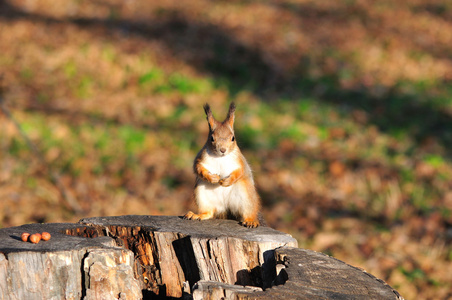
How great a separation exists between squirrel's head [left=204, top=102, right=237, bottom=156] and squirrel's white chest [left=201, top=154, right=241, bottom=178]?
0.06 metres

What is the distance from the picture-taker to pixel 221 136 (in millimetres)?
3170

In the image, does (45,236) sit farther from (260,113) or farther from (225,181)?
(260,113)

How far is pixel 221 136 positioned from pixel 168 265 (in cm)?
81

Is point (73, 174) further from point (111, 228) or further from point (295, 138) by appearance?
point (111, 228)

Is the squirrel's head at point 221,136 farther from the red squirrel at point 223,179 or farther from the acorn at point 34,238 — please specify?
the acorn at point 34,238

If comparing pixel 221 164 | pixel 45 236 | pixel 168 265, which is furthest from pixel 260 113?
pixel 45 236

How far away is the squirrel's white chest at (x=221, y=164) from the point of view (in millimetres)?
3273

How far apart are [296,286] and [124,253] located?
86cm

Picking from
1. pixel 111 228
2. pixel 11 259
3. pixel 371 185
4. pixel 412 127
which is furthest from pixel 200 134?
pixel 11 259

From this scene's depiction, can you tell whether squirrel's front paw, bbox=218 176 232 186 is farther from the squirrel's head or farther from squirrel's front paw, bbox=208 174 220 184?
the squirrel's head

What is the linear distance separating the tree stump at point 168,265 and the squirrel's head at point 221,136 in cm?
45

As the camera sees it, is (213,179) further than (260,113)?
No

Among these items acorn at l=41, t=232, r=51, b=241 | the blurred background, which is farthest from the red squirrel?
the blurred background

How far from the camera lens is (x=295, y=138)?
764 cm
